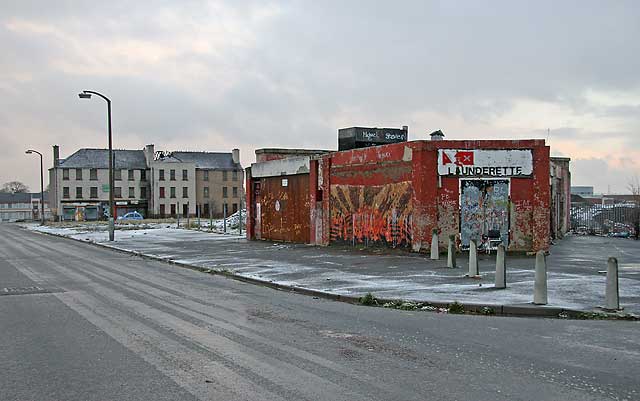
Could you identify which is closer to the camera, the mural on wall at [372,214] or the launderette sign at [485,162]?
the launderette sign at [485,162]

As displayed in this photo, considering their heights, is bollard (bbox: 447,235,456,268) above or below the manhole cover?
above

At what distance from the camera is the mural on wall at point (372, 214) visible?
21938 millimetres

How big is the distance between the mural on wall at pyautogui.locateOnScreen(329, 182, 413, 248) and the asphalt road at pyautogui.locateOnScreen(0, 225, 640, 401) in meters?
9.61

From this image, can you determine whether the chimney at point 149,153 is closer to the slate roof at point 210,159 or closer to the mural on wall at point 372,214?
the slate roof at point 210,159

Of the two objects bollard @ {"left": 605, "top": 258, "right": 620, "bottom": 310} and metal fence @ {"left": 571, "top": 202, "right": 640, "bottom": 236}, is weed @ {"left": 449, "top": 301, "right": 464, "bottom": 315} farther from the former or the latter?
metal fence @ {"left": 571, "top": 202, "right": 640, "bottom": 236}

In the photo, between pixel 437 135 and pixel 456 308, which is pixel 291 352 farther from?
pixel 437 135

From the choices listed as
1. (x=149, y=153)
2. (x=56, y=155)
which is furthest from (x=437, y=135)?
(x=56, y=155)

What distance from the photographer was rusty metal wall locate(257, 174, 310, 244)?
1138 inches

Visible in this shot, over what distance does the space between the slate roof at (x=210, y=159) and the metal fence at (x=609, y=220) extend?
6862 cm

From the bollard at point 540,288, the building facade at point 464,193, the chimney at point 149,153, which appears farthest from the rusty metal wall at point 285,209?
the chimney at point 149,153

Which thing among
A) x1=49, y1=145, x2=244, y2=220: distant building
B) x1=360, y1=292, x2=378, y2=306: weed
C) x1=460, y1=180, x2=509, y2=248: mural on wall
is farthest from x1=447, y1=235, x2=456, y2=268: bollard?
x1=49, y1=145, x2=244, y2=220: distant building

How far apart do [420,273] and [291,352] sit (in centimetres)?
865

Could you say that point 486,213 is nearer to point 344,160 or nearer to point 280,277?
point 344,160

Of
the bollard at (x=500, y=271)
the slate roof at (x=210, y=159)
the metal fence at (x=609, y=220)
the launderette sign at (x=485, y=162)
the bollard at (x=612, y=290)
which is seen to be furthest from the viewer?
the slate roof at (x=210, y=159)
